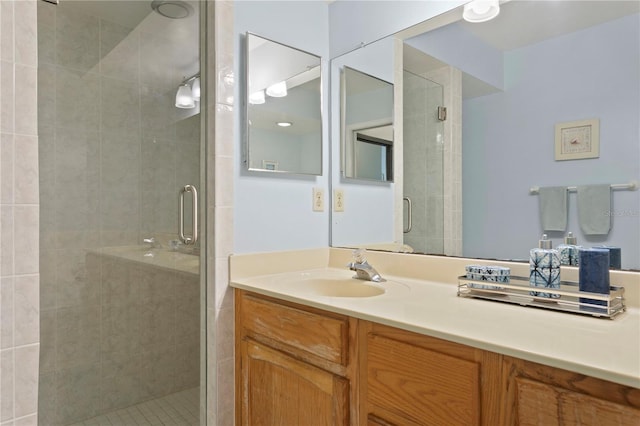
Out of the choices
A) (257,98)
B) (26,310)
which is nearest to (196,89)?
(257,98)

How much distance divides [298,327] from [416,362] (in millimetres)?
450

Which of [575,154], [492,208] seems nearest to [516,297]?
[492,208]

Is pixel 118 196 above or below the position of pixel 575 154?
below

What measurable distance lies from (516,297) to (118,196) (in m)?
1.47

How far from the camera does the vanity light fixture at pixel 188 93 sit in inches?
63.4

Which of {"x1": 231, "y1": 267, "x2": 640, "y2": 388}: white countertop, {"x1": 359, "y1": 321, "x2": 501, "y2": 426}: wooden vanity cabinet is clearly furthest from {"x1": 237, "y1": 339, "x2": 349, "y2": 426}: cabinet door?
{"x1": 231, "y1": 267, "x2": 640, "y2": 388}: white countertop

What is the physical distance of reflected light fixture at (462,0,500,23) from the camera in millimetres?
1397

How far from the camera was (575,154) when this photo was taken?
1215 millimetres

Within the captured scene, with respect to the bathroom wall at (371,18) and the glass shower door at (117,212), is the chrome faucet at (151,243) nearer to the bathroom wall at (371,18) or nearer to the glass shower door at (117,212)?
the glass shower door at (117,212)

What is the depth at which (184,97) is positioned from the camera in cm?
163

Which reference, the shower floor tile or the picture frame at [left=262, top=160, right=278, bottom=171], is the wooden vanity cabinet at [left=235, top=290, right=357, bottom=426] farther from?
the picture frame at [left=262, top=160, right=278, bottom=171]

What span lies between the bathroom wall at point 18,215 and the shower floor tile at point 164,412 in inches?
13.2

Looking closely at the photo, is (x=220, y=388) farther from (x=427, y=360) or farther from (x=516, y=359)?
(x=516, y=359)

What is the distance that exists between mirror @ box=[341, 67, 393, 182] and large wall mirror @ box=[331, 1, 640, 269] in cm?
5
